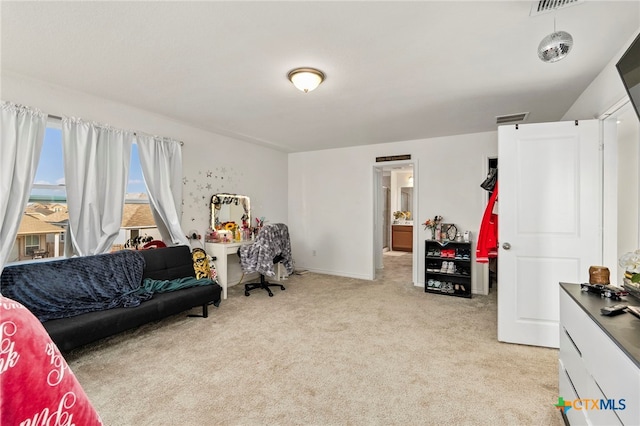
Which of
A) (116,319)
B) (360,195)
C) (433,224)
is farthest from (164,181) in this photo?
(433,224)

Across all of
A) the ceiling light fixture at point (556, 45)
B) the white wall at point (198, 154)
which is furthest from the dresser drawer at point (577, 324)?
the white wall at point (198, 154)

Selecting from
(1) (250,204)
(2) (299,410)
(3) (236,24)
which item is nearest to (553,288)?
(2) (299,410)

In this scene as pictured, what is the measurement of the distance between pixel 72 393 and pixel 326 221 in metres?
5.20

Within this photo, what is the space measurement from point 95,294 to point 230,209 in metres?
2.28

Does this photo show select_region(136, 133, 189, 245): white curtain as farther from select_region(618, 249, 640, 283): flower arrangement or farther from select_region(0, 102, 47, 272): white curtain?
select_region(618, 249, 640, 283): flower arrangement

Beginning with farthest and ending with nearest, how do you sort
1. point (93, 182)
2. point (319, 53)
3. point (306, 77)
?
1. point (93, 182)
2. point (306, 77)
3. point (319, 53)

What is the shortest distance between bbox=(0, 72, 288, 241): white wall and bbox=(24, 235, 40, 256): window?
1.21 meters

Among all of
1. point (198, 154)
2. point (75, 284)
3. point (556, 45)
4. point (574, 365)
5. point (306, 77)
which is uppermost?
point (306, 77)

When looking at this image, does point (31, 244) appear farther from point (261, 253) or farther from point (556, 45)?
point (556, 45)

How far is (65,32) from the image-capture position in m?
1.98

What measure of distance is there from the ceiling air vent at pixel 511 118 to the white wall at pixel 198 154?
3.74 m

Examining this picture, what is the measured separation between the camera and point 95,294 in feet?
9.07

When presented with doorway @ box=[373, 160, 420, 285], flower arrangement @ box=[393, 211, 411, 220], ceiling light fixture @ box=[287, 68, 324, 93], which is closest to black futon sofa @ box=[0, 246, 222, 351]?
ceiling light fixture @ box=[287, 68, 324, 93]

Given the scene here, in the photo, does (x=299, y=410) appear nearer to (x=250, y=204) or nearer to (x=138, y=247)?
(x=138, y=247)
